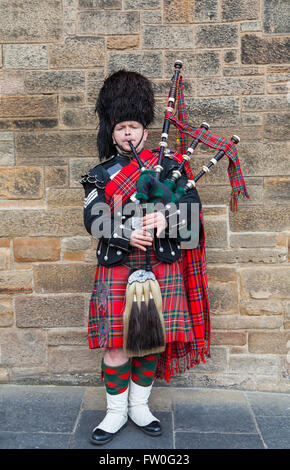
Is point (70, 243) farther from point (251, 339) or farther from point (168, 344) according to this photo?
point (251, 339)

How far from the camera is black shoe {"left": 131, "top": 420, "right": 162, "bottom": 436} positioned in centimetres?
225

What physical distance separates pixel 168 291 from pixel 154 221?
0.41m

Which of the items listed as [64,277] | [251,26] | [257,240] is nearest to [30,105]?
[64,277]

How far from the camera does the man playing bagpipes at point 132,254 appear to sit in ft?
6.77

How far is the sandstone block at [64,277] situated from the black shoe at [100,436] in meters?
0.89

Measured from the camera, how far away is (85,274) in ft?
9.26

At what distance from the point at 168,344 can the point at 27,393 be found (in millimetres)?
991

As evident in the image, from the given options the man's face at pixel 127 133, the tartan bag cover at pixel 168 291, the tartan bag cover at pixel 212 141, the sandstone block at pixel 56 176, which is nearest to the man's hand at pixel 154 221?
the tartan bag cover at pixel 168 291

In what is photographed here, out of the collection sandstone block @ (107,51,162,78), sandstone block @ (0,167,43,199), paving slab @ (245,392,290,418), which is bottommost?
paving slab @ (245,392,290,418)

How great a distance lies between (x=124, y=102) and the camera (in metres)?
2.18

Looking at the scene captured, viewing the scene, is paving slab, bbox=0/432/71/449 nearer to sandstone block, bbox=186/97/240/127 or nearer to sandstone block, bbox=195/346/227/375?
sandstone block, bbox=195/346/227/375

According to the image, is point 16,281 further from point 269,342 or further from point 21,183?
point 269,342

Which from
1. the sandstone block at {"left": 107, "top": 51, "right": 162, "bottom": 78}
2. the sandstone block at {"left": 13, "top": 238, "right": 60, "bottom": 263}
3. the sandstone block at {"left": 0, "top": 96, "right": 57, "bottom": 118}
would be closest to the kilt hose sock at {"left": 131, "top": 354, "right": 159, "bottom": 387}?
the sandstone block at {"left": 13, "top": 238, "right": 60, "bottom": 263}

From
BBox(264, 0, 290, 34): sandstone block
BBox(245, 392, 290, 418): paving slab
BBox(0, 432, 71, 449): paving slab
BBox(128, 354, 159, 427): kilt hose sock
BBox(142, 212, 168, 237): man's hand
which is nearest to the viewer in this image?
BBox(142, 212, 168, 237): man's hand
